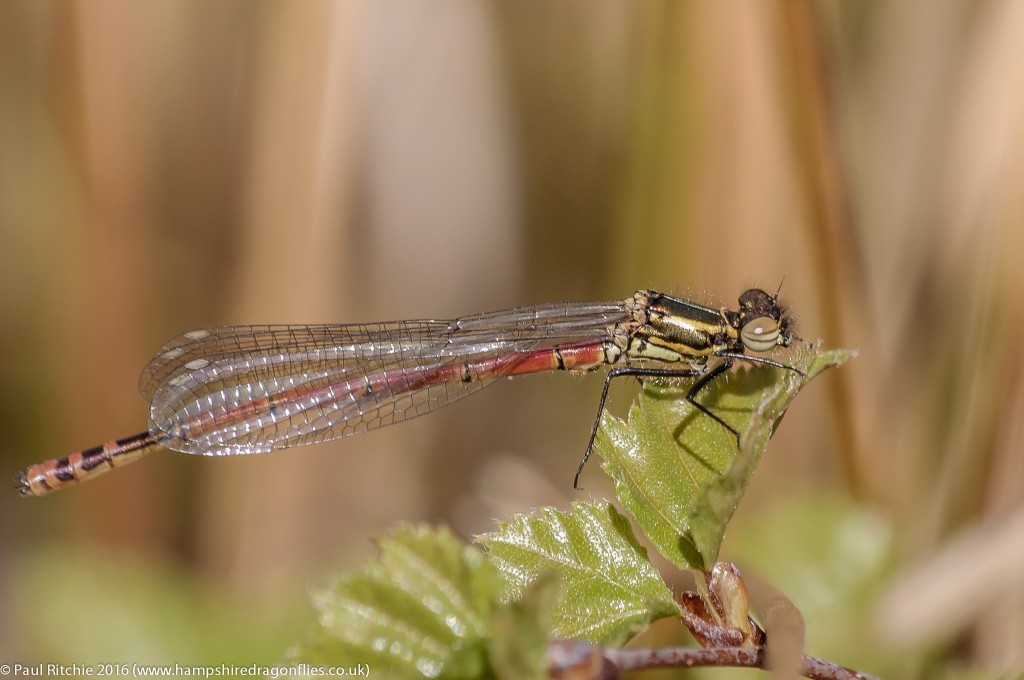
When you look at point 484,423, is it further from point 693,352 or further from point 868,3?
point 868,3

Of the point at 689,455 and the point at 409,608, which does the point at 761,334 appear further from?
the point at 409,608

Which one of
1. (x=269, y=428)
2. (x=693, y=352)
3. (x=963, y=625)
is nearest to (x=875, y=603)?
(x=963, y=625)

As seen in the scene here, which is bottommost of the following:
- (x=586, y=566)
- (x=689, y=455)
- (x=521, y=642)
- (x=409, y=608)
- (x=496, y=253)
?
(x=521, y=642)

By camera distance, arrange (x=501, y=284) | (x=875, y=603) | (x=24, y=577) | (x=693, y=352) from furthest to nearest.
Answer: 1. (x=501, y=284)
2. (x=24, y=577)
3. (x=693, y=352)
4. (x=875, y=603)

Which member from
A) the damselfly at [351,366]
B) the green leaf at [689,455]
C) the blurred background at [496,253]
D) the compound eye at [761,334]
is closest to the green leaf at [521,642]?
the green leaf at [689,455]

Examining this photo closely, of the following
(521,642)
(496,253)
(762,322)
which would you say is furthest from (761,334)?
(496,253)

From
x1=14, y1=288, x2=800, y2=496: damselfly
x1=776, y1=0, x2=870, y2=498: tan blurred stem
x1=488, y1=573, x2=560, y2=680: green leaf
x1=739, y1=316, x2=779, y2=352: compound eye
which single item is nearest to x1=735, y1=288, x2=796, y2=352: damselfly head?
x1=739, y1=316, x2=779, y2=352: compound eye
